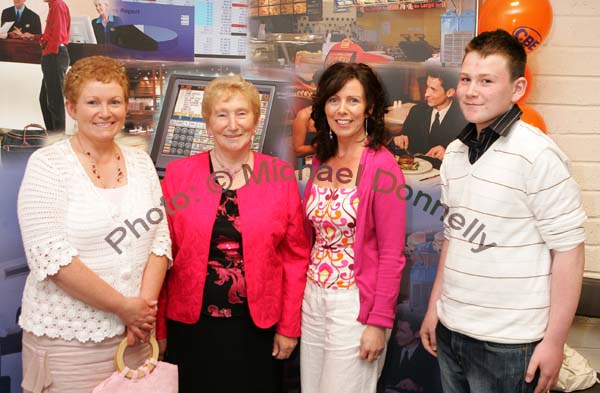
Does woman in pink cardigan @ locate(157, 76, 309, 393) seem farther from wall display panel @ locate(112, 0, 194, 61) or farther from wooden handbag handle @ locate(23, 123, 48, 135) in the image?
wooden handbag handle @ locate(23, 123, 48, 135)

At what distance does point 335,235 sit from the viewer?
1.92m

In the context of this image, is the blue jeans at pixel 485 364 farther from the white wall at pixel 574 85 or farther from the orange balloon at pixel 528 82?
the white wall at pixel 574 85

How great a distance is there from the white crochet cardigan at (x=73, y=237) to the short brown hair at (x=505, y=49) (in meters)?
1.12

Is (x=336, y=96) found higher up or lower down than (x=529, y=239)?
higher up

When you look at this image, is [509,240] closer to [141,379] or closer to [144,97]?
[141,379]

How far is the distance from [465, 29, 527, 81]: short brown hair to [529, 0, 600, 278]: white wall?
104 centimetres

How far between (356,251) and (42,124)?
1502mm

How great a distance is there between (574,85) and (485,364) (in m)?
1.50

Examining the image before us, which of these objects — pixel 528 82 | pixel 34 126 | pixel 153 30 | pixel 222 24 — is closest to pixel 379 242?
pixel 528 82

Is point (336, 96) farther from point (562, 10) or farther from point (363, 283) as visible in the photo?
point (562, 10)

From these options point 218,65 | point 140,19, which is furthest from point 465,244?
point 140,19

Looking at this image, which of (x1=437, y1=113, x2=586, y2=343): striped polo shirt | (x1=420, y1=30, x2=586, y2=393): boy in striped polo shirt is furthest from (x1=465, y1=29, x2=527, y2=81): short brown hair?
(x1=437, y1=113, x2=586, y2=343): striped polo shirt

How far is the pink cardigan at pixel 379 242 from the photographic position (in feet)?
6.10

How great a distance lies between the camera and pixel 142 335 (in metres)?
1.85
